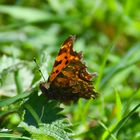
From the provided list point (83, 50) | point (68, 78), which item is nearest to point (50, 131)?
point (68, 78)

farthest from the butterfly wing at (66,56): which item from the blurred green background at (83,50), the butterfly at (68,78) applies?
the blurred green background at (83,50)

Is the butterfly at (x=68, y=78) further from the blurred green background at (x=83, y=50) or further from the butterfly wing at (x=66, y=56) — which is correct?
the blurred green background at (x=83, y=50)

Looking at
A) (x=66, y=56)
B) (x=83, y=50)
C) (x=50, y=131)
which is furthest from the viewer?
(x=83, y=50)

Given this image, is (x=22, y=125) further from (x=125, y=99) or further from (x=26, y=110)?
(x=125, y=99)

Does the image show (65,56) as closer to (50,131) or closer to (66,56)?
(66,56)

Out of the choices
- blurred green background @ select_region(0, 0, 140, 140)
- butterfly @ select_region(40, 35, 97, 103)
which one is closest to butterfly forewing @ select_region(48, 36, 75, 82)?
butterfly @ select_region(40, 35, 97, 103)

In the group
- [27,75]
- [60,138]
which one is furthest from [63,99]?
[27,75]
